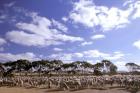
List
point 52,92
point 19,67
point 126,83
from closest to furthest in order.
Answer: point 52,92 < point 126,83 < point 19,67

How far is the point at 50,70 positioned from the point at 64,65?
5.39 metres

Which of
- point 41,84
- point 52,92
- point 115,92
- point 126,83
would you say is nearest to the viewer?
point 115,92

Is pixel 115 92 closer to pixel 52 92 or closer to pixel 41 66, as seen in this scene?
pixel 52 92

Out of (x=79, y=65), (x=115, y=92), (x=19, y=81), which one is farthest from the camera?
(x=79, y=65)

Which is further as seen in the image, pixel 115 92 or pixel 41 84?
pixel 41 84

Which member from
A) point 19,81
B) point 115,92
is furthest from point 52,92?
point 19,81

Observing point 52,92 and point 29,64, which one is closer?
point 52,92

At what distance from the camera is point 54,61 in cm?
9425

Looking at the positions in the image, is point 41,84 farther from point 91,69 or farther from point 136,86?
point 91,69

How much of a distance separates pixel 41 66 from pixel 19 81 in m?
53.4

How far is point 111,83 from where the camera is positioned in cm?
3450

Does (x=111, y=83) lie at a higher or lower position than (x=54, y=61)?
lower

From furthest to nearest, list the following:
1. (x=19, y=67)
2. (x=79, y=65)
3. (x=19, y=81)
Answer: (x=79, y=65) < (x=19, y=67) < (x=19, y=81)

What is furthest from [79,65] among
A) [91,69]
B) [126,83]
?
[126,83]
